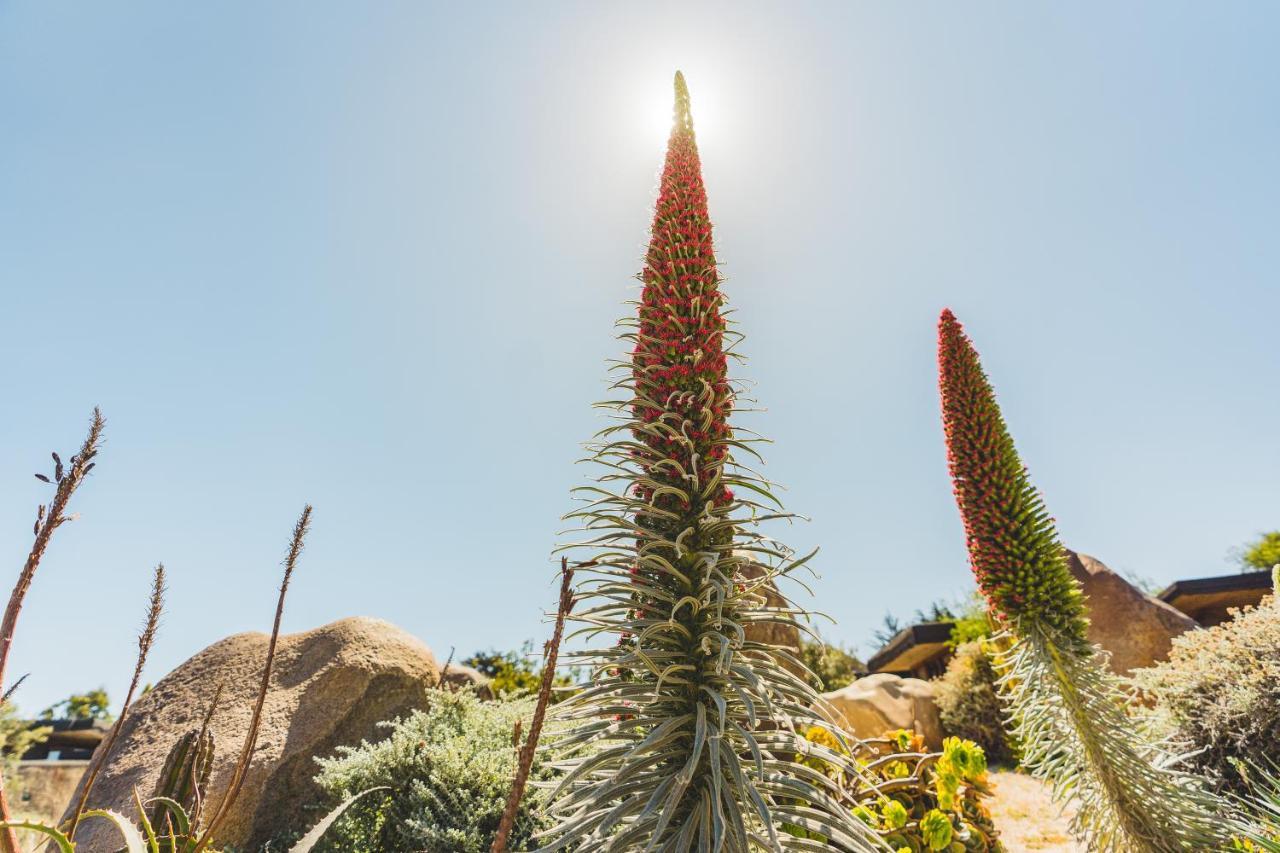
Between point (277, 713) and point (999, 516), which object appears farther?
point (277, 713)

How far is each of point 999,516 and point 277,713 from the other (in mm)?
6243

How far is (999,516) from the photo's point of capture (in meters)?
4.38

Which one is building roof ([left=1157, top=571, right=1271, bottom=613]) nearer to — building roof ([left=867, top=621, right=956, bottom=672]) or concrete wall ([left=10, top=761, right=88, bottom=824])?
building roof ([left=867, top=621, right=956, bottom=672])

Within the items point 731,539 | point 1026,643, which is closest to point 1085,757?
point 1026,643

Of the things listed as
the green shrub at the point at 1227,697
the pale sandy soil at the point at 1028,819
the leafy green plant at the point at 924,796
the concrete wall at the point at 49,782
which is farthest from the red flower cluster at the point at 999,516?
the concrete wall at the point at 49,782

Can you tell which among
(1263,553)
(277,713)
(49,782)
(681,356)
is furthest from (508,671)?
(1263,553)

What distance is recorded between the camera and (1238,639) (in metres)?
5.61

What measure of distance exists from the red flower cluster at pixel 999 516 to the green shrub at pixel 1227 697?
1973 mm

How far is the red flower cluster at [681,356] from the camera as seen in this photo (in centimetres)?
281

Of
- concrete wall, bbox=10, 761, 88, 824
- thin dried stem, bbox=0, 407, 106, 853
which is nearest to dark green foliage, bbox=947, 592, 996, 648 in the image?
thin dried stem, bbox=0, 407, 106, 853

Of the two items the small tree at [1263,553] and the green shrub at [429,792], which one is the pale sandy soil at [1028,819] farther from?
the small tree at [1263,553]

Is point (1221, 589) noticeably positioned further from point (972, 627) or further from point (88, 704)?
point (88, 704)

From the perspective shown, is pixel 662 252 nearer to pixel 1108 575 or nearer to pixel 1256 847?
pixel 1256 847

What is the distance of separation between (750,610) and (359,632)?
5047 mm
